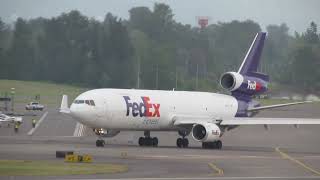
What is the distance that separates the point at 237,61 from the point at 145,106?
200ft

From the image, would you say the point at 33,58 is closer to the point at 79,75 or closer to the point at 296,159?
the point at 79,75

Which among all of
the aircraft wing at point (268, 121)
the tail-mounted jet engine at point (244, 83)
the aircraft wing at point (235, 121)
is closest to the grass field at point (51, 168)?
the aircraft wing at point (268, 121)

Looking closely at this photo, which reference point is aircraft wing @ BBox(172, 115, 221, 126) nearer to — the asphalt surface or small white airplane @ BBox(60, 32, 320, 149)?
small white airplane @ BBox(60, 32, 320, 149)

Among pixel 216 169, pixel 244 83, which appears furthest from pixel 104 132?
pixel 216 169

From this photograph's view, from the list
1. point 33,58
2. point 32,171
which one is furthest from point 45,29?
point 32,171

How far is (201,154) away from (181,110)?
38.2ft

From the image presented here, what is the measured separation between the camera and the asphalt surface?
4116 cm

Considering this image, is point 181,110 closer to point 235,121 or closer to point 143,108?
point 143,108

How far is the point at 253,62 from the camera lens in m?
73.2

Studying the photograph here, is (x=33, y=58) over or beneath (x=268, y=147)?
over

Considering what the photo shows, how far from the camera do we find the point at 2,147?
58.4 meters

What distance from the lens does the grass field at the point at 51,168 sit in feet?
131

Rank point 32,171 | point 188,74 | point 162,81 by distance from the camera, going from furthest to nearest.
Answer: point 188,74 → point 162,81 → point 32,171

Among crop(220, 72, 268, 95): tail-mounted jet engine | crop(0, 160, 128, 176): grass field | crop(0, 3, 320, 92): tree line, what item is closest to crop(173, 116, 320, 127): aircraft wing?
crop(220, 72, 268, 95): tail-mounted jet engine
